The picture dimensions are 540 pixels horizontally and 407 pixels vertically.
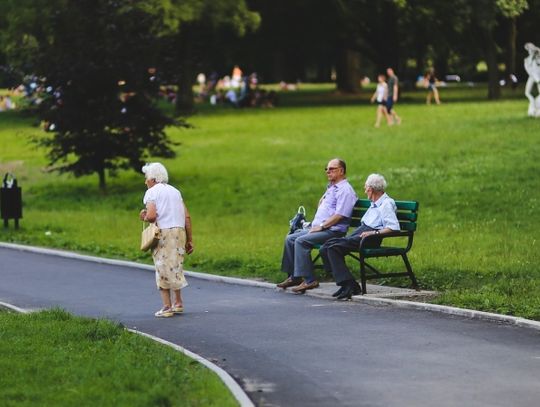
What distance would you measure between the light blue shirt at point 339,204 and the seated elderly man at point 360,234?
0.24m

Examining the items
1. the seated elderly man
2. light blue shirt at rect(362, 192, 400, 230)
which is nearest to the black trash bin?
the seated elderly man

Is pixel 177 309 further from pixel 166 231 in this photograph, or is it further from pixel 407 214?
pixel 407 214

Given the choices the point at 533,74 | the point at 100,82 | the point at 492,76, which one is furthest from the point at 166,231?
the point at 492,76

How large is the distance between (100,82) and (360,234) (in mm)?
19014

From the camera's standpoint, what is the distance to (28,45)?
3416 centimetres

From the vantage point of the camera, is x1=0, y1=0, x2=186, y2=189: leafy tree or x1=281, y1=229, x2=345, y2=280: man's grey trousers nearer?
→ x1=281, y1=229, x2=345, y2=280: man's grey trousers

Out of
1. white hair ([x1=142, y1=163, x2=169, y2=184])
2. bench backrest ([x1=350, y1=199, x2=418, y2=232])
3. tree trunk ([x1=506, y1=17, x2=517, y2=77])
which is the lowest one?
bench backrest ([x1=350, y1=199, x2=418, y2=232])

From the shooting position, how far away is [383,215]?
1593 cm

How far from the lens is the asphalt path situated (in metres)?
9.69

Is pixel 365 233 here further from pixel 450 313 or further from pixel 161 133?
pixel 161 133

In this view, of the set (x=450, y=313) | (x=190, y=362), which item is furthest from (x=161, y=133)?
(x=190, y=362)

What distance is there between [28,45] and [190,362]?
24.5m

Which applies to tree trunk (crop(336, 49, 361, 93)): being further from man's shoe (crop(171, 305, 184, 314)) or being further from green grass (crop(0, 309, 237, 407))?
green grass (crop(0, 309, 237, 407))

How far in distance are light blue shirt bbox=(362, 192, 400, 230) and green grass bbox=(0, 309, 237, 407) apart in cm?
440
